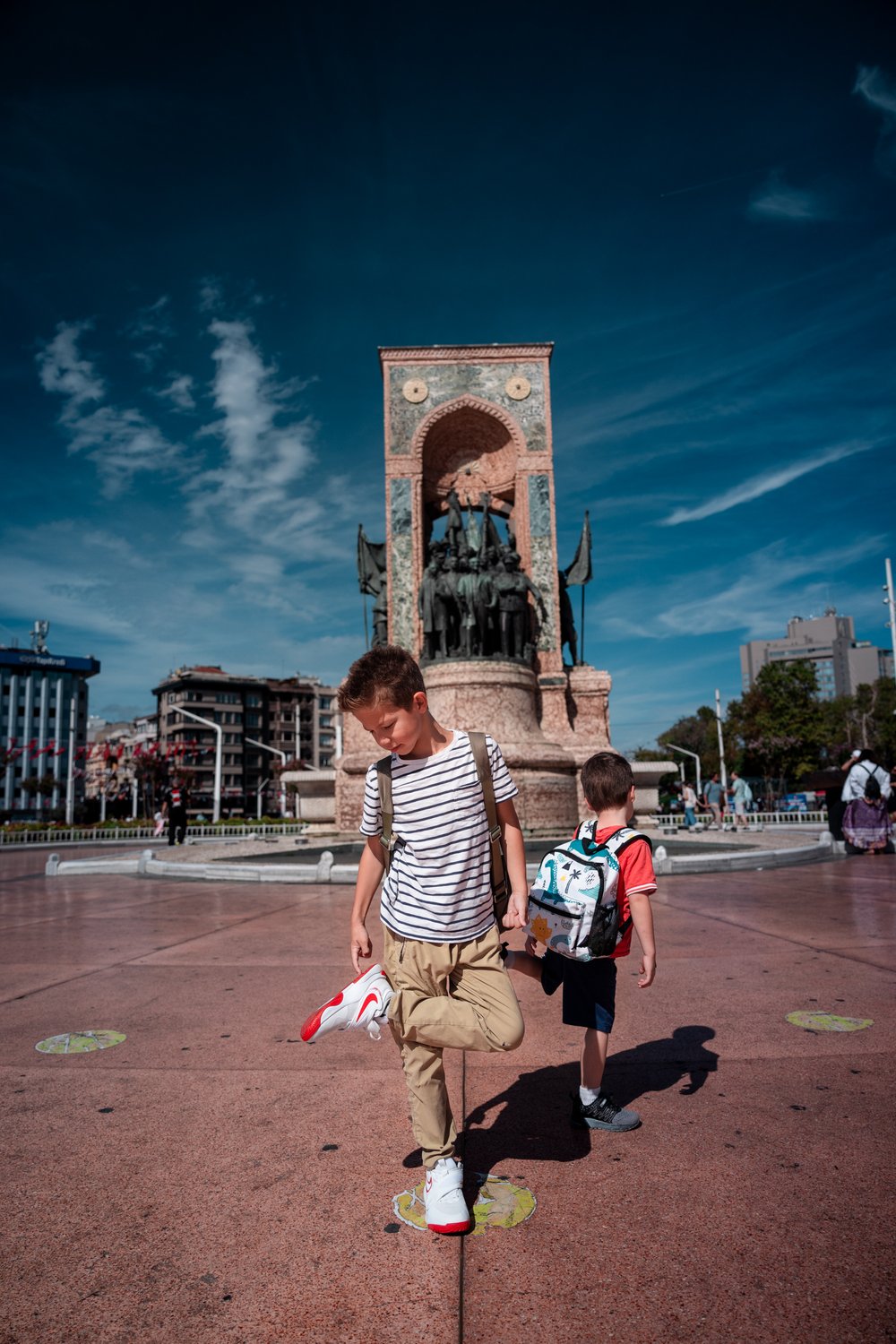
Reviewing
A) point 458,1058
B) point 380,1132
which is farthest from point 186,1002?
point 380,1132

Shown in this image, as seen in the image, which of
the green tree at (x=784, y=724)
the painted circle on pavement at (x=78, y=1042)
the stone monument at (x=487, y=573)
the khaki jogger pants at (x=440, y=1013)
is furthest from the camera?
the green tree at (x=784, y=724)

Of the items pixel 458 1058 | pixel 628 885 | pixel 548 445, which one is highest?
pixel 548 445

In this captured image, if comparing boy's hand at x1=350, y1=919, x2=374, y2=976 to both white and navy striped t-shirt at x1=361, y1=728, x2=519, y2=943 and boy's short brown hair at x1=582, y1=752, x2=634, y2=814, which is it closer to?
white and navy striped t-shirt at x1=361, y1=728, x2=519, y2=943

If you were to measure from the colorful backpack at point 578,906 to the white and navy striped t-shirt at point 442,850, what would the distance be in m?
0.33

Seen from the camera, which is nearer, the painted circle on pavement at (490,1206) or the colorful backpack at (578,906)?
the painted circle on pavement at (490,1206)

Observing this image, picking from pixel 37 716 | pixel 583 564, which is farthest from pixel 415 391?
pixel 37 716

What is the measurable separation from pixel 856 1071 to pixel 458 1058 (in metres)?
1.60

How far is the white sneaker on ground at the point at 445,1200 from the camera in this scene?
2121mm

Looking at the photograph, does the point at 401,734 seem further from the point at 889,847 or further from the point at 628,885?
the point at 889,847

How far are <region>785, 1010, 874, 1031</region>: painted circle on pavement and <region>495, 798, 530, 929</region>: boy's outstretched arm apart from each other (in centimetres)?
201

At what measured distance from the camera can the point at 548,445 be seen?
70.6 ft

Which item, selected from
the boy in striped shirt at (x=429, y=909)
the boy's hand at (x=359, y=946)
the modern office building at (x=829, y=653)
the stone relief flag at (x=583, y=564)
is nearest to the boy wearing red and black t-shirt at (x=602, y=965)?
the boy in striped shirt at (x=429, y=909)

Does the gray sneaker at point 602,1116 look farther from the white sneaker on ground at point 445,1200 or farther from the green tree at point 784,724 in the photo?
the green tree at point 784,724

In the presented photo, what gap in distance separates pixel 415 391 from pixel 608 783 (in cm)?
2031
